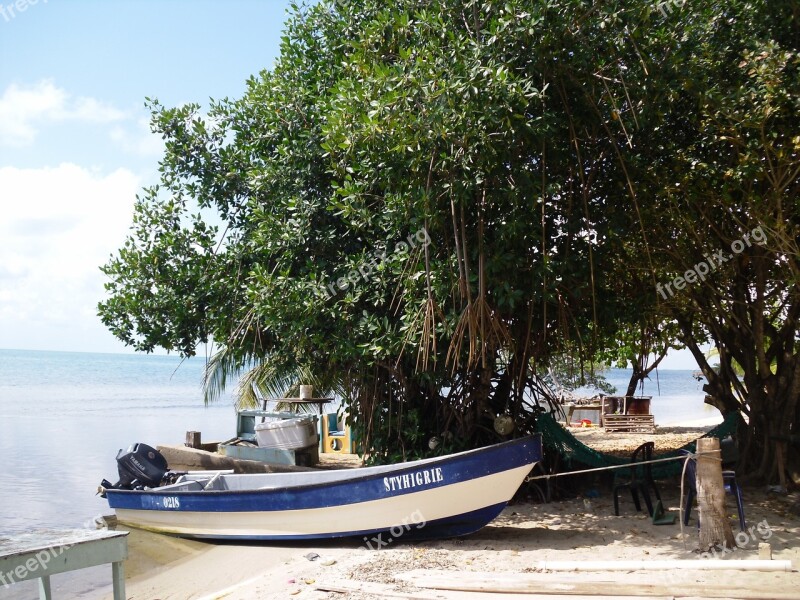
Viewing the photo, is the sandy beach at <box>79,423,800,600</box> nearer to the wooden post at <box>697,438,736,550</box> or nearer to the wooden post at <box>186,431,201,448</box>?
the wooden post at <box>697,438,736,550</box>

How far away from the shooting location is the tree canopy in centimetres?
686

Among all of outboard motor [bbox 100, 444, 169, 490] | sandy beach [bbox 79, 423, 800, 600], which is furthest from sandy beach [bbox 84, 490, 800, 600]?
outboard motor [bbox 100, 444, 169, 490]

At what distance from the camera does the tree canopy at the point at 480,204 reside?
6863 millimetres

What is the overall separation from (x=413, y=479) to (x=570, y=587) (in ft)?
6.77

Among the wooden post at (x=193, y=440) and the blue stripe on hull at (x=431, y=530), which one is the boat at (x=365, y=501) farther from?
the wooden post at (x=193, y=440)

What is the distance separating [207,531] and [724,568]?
5.92 metres

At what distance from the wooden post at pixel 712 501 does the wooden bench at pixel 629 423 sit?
12117 millimetres

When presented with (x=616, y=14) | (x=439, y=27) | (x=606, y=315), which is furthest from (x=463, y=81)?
(x=606, y=315)

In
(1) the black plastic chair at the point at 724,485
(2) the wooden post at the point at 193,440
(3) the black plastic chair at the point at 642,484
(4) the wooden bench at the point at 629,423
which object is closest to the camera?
(1) the black plastic chair at the point at 724,485

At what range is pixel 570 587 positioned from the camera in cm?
555

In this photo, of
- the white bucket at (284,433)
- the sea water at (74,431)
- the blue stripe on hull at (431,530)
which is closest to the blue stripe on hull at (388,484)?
the blue stripe on hull at (431,530)

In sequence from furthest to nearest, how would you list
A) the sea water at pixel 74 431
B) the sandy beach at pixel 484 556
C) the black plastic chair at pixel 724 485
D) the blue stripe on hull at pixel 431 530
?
1. the sea water at pixel 74 431
2. the blue stripe on hull at pixel 431 530
3. the black plastic chair at pixel 724 485
4. the sandy beach at pixel 484 556

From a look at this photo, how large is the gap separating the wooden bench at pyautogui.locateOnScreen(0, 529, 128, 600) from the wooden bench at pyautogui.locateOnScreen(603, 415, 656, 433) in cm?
1533

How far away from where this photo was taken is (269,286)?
8516mm
